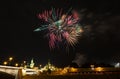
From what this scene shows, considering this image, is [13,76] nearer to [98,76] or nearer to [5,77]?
[5,77]

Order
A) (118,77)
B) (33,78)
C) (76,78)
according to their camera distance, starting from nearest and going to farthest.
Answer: (118,77) → (76,78) → (33,78)

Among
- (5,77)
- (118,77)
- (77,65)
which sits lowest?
(118,77)

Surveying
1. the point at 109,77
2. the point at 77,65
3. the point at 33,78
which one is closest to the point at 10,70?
the point at 33,78

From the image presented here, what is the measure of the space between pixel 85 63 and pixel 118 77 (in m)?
117

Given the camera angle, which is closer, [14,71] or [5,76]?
[5,76]

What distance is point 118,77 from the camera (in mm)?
48000

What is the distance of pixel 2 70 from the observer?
100 m

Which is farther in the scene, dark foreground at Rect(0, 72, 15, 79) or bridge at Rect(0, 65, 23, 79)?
dark foreground at Rect(0, 72, 15, 79)

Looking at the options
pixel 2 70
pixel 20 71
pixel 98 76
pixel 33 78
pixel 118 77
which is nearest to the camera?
pixel 118 77

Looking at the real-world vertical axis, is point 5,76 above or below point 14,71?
below

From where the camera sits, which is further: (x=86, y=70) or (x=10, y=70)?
(x=86, y=70)

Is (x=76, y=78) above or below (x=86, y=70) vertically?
below

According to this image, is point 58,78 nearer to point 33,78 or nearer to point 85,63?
point 33,78

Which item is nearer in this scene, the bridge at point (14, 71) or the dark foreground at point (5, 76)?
the bridge at point (14, 71)
